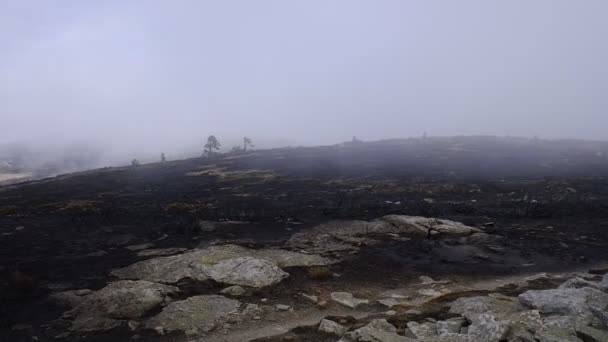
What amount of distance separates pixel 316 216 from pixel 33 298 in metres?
19.8

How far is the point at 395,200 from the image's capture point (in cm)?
4022

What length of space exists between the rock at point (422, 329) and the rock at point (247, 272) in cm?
705

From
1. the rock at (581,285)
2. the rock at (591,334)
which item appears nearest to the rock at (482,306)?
the rock at (581,285)

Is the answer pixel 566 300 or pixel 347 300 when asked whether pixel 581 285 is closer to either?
pixel 566 300

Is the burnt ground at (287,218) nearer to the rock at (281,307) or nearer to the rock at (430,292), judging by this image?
the rock at (281,307)

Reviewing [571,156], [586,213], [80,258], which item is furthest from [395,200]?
[571,156]

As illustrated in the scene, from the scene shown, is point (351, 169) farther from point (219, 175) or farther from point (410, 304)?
point (410, 304)

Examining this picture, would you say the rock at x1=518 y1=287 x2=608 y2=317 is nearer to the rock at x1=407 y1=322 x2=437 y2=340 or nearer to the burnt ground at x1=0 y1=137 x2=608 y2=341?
the rock at x1=407 y1=322 x2=437 y2=340

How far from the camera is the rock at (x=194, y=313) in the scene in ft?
46.7

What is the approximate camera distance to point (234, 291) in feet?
55.7

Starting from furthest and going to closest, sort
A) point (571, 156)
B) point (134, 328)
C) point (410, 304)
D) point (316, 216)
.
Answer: point (571, 156)
point (316, 216)
point (410, 304)
point (134, 328)

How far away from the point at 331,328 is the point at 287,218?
18.7 m

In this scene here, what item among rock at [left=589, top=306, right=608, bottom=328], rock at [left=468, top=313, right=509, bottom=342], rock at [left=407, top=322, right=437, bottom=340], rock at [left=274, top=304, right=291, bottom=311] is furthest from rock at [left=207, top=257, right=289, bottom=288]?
rock at [left=589, top=306, right=608, bottom=328]

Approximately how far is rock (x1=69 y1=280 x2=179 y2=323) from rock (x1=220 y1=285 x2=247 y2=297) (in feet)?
6.71
